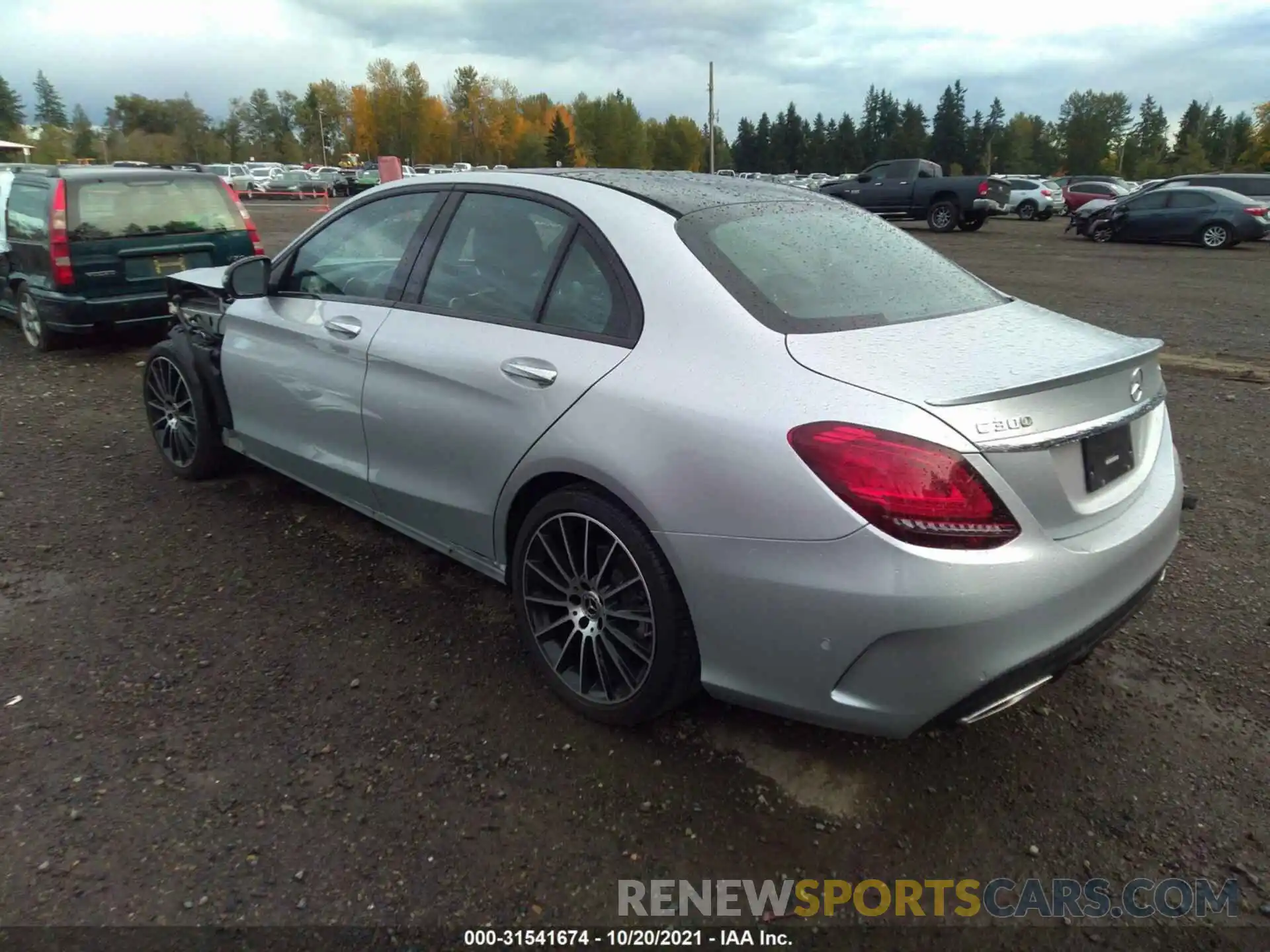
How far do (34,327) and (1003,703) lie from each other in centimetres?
906

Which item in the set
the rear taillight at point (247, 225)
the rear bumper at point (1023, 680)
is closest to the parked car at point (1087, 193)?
the rear taillight at point (247, 225)

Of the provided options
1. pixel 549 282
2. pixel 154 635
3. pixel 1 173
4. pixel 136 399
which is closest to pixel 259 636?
pixel 154 635

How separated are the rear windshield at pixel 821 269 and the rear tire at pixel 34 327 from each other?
741cm

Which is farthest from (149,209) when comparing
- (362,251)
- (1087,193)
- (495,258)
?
(1087,193)

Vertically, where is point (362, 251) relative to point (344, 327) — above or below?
above

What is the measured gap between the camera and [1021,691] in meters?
2.25

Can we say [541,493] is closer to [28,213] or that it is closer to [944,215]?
[28,213]

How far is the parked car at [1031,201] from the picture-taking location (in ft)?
107

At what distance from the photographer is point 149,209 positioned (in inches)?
305

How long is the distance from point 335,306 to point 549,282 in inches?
48.0

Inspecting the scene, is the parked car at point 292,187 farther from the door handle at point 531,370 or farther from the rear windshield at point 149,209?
the door handle at point 531,370

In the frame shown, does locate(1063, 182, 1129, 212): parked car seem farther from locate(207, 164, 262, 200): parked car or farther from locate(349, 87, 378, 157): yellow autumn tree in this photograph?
locate(349, 87, 378, 157): yellow autumn tree

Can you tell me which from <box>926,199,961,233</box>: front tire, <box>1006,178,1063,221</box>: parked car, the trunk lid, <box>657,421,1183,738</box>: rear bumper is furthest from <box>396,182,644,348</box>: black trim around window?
<box>1006,178,1063,221</box>: parked car

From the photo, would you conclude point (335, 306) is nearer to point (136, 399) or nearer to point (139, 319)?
point (136, 399)
